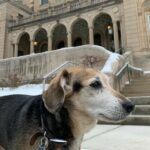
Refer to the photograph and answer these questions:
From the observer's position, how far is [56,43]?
3469 centimetres

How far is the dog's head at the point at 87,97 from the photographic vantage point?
2.27 m

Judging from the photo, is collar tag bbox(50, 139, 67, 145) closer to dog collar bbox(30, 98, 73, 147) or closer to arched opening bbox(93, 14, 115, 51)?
dog collar bbox(30, 98, 73, 147)

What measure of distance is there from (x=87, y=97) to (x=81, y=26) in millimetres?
30405

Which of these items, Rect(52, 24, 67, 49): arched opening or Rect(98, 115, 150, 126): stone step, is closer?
Rect(98, 115, 150, 126): stone step

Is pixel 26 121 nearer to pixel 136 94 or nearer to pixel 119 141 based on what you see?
pixel 119 141

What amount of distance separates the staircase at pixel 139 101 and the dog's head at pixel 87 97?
4.90 m

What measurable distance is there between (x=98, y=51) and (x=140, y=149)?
975 cm

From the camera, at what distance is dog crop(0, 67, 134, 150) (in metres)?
2.29

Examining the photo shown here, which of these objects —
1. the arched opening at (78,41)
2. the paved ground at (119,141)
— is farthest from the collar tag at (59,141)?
the arched opening at (78,41)

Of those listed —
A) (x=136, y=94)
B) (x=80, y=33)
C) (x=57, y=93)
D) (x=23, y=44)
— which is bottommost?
(x=57, y=93)

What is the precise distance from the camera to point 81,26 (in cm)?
3209

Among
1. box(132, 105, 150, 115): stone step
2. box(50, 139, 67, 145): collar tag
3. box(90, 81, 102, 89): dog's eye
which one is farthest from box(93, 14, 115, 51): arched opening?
box(50, 139, 67, 145): collar tag

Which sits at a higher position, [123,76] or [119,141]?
[123,76]

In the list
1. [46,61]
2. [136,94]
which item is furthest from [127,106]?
[46,61]
